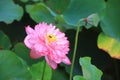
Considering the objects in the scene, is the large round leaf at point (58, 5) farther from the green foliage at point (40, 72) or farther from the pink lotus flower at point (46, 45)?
the pink lotus flower at point (46, 45)

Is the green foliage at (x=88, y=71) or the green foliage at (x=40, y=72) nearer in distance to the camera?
the green foliage at (x=88, y=71)

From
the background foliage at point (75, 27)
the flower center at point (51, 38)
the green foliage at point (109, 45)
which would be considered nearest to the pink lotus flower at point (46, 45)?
the flower center at point (51, 38)

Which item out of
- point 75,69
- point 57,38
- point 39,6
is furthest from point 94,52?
point 57,38

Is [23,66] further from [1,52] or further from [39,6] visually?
[39,6]

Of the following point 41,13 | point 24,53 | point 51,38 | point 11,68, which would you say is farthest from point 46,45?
point 41,13

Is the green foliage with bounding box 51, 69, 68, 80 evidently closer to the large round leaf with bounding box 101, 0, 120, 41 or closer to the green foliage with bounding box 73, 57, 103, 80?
the large round leaf with bounding box 101, 0, 120, 41

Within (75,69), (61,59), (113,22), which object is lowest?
(75,69)
